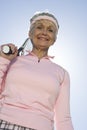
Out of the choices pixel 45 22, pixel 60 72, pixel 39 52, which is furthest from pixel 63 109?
pixel 45 22

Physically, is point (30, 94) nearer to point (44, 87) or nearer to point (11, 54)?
point (44, 87)

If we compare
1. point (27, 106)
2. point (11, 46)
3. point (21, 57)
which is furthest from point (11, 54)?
point (27, 106)

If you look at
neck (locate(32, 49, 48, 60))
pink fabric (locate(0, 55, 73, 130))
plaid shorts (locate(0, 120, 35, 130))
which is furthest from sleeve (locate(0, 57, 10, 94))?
neck (locate(32, 49, 48, 60))

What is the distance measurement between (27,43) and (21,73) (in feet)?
3.12

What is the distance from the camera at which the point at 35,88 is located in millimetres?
3326

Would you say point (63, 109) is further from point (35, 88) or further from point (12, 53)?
point (12, 53)

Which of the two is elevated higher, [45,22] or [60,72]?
[45,22]

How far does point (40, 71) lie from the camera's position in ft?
11.5

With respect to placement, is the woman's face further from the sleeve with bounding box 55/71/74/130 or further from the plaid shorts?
the plaid shorts

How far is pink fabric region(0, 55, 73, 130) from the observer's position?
3184mm

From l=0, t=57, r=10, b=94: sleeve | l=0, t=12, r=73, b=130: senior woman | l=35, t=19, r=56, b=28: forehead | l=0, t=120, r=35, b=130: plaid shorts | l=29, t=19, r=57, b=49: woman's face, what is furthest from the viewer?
l=35, t=19, r=56, b=28: forehead

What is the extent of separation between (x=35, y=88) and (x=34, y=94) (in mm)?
69

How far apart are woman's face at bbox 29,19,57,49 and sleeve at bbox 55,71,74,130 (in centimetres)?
47

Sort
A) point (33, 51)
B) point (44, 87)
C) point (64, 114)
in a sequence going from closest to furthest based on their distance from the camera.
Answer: point (44, 87) < point (64, 114) < point (33, 51)
